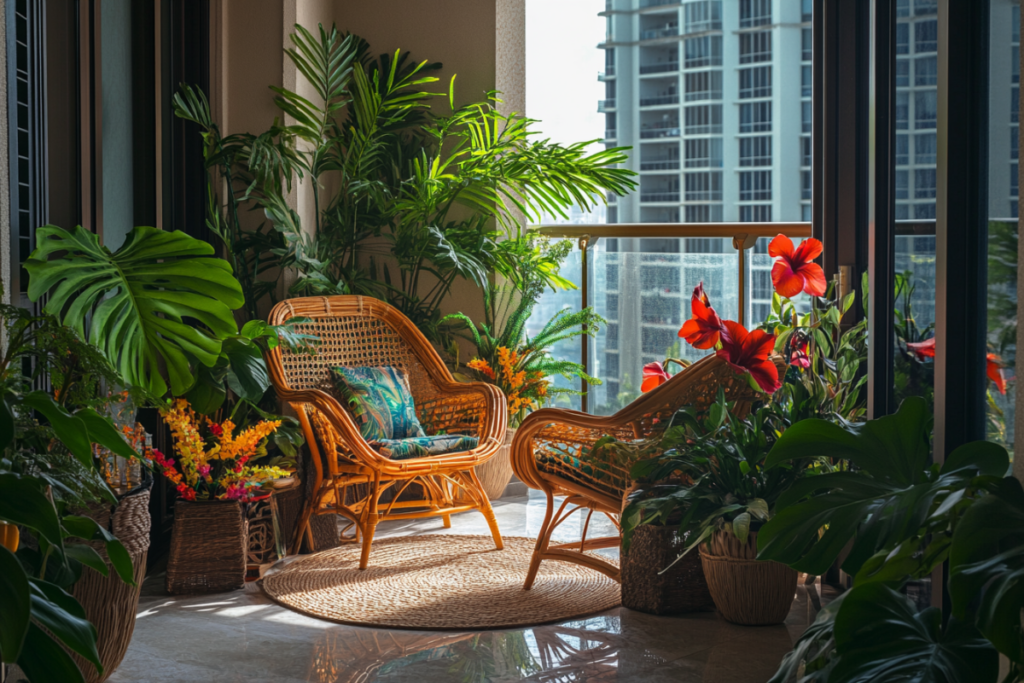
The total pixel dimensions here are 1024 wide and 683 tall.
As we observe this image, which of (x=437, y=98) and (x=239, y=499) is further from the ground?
(x=437, y=98)

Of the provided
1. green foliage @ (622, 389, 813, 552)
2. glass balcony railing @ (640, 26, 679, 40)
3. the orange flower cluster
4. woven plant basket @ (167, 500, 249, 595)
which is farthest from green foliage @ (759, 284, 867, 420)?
glass balcony railing @ (640, 26, 679, 40)

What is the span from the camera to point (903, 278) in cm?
200

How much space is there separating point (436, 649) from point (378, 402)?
3.76ft

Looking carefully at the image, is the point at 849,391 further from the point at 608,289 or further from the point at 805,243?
the point at 608,289

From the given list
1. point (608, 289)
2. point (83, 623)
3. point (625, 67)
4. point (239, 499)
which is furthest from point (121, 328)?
point (625, 67)

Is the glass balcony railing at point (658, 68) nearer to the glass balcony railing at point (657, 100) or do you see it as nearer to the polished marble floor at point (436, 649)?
the glass balcony railing at point (657, 100)

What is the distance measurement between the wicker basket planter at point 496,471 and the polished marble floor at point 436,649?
1.39 meters

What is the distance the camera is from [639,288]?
4465mm

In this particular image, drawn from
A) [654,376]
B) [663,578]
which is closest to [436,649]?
[663,578]

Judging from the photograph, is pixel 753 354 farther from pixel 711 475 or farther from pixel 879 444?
pixel 879 444

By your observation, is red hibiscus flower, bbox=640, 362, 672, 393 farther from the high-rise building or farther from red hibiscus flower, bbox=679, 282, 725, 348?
the high-rise building

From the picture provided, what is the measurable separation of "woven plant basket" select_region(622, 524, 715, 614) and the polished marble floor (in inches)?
1.4

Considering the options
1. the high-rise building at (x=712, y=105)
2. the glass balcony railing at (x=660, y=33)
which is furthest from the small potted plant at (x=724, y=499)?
the glass balcony railing at (x=660, y=33)

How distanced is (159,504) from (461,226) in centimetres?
166
